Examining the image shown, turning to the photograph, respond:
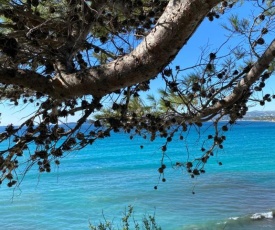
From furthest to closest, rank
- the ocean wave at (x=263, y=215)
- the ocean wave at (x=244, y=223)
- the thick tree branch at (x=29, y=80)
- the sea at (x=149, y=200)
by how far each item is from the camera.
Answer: the sea at (x=149, y=200), the ocean wave at (x=263, y=215), the ocean wave at (x=244, y=223), the thick tree branch at (x=29, y=80)

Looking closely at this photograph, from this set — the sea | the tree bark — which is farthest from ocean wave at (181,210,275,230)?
the tree bark

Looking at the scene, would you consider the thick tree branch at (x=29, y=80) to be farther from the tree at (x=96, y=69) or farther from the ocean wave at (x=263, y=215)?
the ocean wave at (x=263, y=215)

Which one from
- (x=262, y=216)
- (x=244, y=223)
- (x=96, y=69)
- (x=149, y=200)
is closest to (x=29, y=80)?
(x=96, y=69)

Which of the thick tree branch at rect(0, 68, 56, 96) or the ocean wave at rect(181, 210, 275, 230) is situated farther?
the ocean wave at rect(181, 210, 275, 230)

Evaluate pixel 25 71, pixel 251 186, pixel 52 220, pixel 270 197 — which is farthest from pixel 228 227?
pixel 25 71

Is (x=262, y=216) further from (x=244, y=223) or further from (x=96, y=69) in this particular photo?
(x=96, y=69)

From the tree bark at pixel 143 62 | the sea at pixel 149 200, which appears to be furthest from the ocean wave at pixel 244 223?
the tree bark at pixel 143 62

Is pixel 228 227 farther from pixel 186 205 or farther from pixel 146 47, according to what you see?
pixel 146 47

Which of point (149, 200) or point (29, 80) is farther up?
point (149, 200)

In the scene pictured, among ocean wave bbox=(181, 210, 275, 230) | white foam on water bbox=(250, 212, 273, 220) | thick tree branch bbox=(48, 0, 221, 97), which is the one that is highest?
thick tree branch bbox=(48, 0, 221, 97)

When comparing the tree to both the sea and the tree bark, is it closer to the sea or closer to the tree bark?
the tree bark

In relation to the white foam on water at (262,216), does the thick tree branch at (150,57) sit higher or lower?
higher

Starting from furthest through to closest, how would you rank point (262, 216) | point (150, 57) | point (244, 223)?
1. point (262, 216)
2. point (244, 223)
3. point (150, 57)

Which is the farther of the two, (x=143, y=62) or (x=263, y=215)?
(x=263, y=215)
